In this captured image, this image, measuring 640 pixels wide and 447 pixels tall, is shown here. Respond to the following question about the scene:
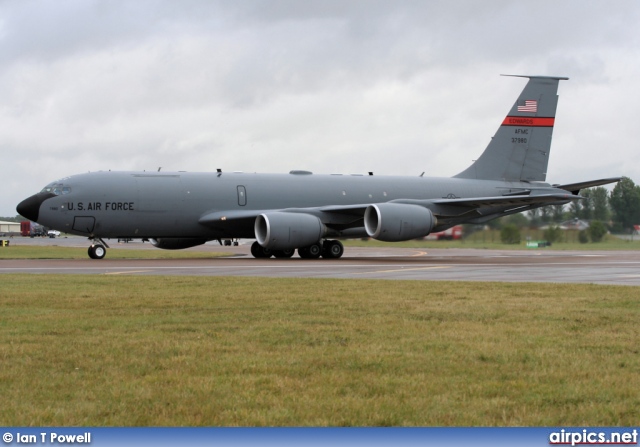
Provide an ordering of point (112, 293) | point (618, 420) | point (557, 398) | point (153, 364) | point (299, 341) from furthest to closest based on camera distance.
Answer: point (112, 293)
point (299, 341)
point (153, 364)
point (557, 398)
point (618, 420)

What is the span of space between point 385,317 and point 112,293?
5627 mm

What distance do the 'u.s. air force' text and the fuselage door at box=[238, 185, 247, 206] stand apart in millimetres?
4265

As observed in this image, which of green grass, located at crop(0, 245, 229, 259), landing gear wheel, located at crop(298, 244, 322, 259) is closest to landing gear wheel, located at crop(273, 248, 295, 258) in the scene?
landing gear wheel, located at crop(298, 244, 322, 259)

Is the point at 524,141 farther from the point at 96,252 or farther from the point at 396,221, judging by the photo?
the point at 96,252

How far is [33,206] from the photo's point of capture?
2962 centimetres

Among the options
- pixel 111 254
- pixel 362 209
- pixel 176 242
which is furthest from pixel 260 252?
pixel 111 254

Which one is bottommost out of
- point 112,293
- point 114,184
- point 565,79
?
point 112,293

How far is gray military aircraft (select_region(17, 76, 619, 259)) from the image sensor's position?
2978 centimetres

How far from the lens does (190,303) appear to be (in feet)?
41.6

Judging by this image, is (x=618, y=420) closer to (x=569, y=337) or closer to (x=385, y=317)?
(x=569, y=337)

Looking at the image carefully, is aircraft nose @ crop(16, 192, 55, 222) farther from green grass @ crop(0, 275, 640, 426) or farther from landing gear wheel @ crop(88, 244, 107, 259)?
green grass @ crop(0, 275, 640, 426)

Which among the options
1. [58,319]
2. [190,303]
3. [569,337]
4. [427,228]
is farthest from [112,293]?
[427,228]

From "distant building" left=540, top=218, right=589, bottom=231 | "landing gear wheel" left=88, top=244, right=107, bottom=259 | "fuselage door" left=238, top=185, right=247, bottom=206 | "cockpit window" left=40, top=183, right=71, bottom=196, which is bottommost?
"landing gear wheel" left=88, top=244, right=107, bottom=259

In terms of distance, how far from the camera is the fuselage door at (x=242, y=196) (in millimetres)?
32094
